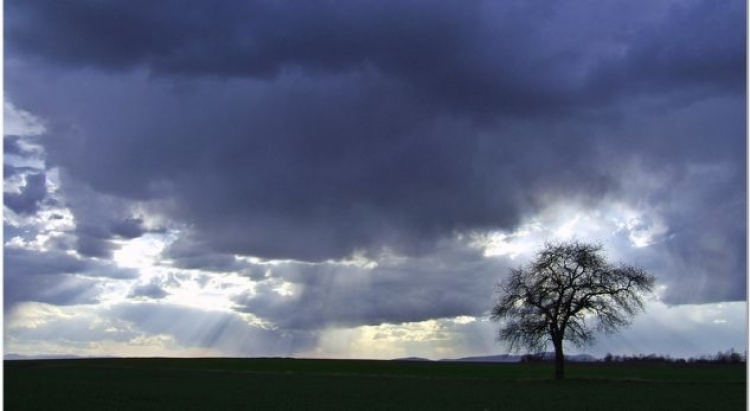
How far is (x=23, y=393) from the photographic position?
4972cm

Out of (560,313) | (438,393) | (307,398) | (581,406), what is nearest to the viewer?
(581,406)

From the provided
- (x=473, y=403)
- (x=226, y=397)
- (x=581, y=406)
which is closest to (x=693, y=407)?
(x=581, y=406)

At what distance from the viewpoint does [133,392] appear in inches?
2005

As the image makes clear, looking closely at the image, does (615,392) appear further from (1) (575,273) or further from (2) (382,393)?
(1) (575,273)

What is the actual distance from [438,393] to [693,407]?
50.0 feet

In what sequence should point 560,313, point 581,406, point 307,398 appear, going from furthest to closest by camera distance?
point 560,313 < point 307,398 < point 581,406

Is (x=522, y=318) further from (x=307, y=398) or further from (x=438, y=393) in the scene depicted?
(x=307, y=398)

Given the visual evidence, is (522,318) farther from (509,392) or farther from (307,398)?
(307,398)

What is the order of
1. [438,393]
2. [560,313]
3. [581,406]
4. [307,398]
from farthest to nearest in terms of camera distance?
[560,313]
[438,393]
[307,398]
[581,406]

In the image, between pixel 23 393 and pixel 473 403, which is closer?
pixel 473 403

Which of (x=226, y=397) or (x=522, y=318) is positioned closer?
(x=226, y=397)

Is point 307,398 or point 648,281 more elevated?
point 648,281

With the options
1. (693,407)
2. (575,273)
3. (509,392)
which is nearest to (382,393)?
(509,392)

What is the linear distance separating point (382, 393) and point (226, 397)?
9.64m
